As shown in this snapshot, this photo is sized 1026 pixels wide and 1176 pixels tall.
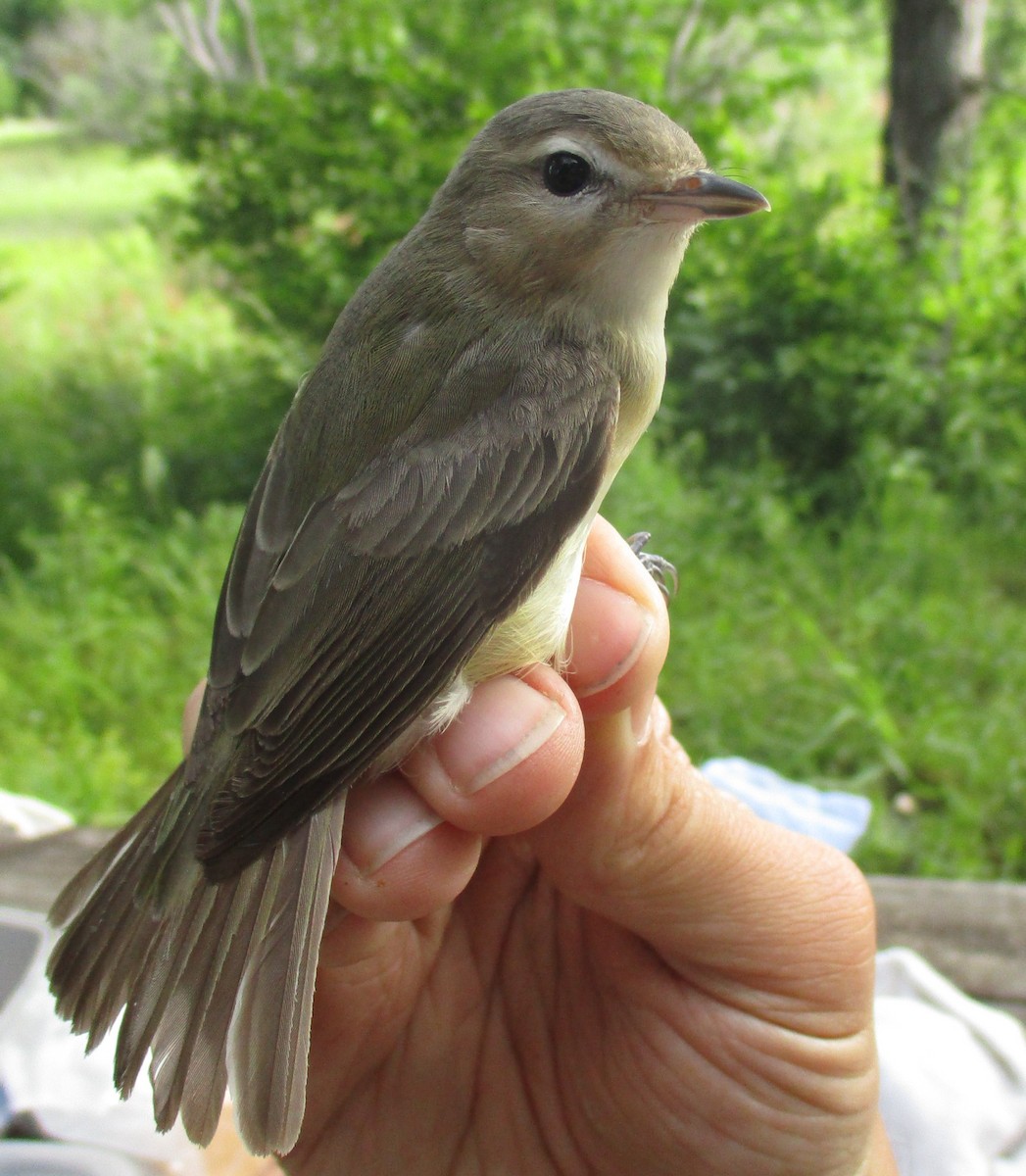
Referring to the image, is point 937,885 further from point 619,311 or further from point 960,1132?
point 619,311

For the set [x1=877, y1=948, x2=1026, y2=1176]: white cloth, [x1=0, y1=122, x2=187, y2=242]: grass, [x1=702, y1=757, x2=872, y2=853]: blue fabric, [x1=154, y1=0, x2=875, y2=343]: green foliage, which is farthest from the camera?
[x1=0, y1=122, x2=187, y2=242]: grass

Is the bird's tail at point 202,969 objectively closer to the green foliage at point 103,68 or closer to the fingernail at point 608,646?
the fingernail at point 608,646

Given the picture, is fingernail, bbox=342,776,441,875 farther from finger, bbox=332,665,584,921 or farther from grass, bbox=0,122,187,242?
grass, bbox=0,122,187,242

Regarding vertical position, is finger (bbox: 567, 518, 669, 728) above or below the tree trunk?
below

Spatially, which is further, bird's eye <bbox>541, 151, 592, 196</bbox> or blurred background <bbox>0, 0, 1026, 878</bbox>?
blurred background <bbox>0, 0, 1026, 878</bbox>

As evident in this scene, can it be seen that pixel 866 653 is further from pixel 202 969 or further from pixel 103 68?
pixel 103 68

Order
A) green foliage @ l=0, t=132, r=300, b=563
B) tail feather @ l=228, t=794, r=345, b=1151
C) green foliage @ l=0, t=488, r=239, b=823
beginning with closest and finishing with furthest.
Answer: tail feather @ l=228, t=794, r=345, b=1151 → green foliage @ l=0, t=488, r=239, b=823 → green foliage @ l=0, t=132, r=300, b=563

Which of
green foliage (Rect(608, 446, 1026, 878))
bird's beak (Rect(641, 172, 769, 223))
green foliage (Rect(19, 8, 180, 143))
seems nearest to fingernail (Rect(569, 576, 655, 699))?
bird's beak (Rect(641, 172, 769, 223))

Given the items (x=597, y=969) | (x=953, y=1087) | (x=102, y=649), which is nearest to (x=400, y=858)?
(x=597, y=969)
